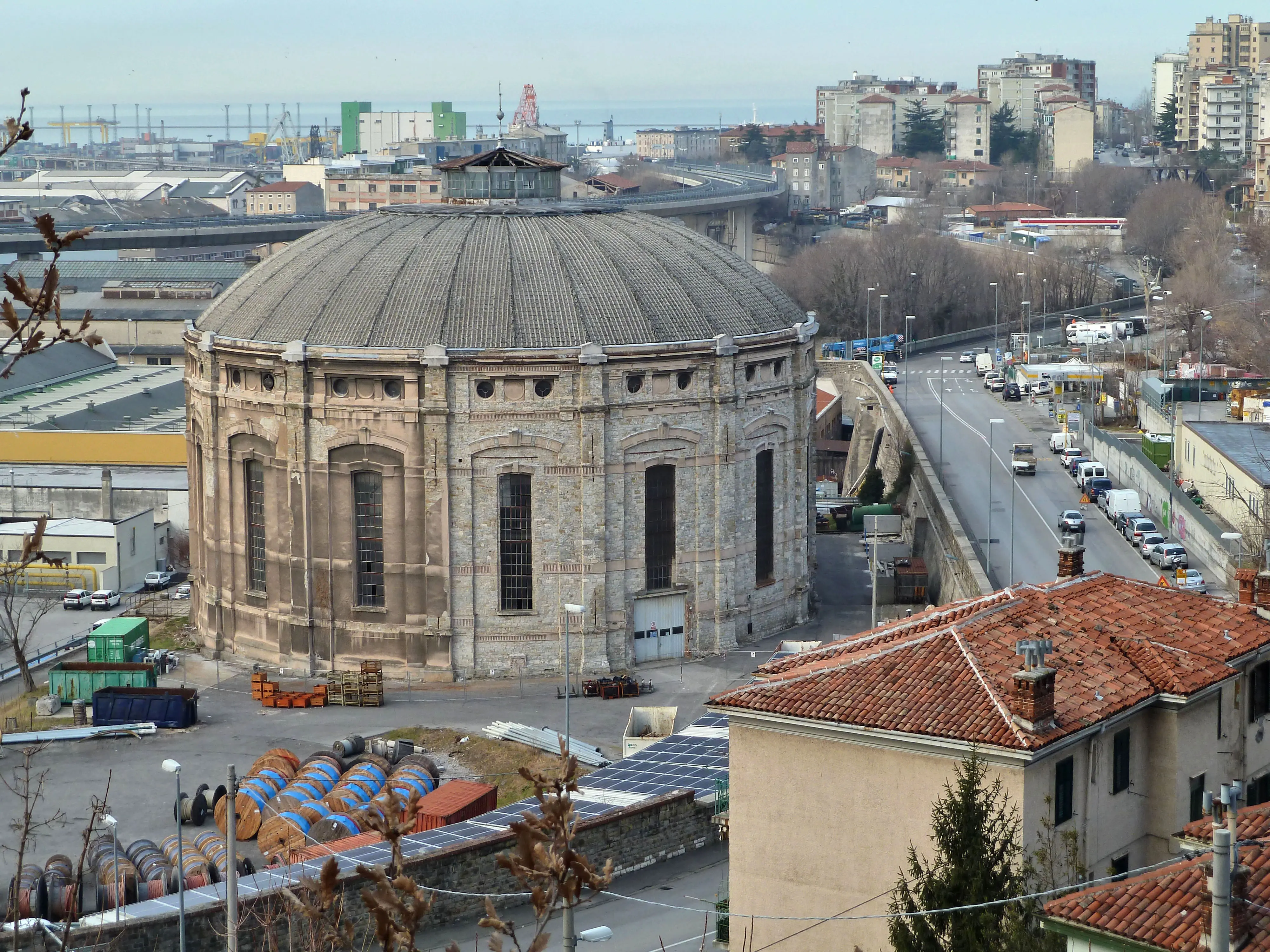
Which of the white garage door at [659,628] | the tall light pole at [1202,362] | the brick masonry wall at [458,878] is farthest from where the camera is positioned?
the tall light pole at [1202,362]

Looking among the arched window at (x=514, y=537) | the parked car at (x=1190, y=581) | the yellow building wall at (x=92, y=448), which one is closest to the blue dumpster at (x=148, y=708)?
the arched window at (x=514, y=537)

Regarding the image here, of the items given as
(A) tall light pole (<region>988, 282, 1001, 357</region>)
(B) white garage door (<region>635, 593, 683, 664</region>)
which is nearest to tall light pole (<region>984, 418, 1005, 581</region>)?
(B) white garage door (<region>635, 593, 683, 664</region>)

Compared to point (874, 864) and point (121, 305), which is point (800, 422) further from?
point (121, 305)

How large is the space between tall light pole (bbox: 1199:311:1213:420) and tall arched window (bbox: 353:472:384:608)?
44.9 meters

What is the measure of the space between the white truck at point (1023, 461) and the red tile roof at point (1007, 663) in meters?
49.1

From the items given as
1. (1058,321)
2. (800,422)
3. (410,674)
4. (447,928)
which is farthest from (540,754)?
(1058,321)

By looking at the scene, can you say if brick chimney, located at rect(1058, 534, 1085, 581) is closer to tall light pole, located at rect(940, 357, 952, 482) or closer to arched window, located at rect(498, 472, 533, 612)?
arched window, located at rect(498, 472, 533, 612)

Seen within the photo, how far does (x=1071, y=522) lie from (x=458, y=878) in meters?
40.3

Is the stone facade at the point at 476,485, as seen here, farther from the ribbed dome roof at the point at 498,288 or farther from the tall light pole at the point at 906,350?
the tall light pole at the point at 906,350

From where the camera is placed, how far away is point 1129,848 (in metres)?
35.1

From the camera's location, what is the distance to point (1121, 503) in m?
79.3

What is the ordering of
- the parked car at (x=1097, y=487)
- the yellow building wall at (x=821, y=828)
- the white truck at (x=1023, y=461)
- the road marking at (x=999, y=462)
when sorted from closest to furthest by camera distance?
the yellow building wall at (x=821, y=828)
the road marking at (x=999, y=462)
the parked car at (x=1097, y=487)
the white truck at (x=1023, y=461)

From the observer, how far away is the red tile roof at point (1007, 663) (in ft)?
108

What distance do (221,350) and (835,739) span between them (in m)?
38.1
